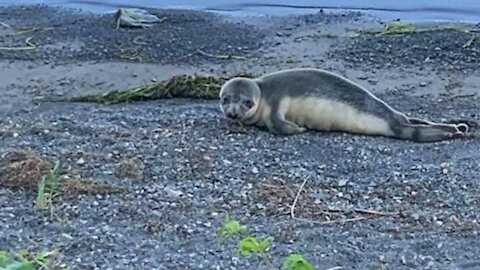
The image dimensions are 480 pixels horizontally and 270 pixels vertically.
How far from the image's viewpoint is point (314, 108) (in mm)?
6398

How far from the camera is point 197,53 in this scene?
8859 millimetres

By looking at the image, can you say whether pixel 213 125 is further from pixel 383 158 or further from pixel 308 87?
pixel 383 158

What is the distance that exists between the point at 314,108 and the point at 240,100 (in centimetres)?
38

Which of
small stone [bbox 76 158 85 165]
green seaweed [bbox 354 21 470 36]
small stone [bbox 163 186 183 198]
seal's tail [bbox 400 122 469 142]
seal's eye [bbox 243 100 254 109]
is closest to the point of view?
small stone [bbox 163 186 183 198]

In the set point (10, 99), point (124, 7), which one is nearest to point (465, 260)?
point (10, 99)

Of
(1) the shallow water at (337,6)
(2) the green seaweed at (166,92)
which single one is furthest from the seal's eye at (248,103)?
(1) the shallow water at (337,6)

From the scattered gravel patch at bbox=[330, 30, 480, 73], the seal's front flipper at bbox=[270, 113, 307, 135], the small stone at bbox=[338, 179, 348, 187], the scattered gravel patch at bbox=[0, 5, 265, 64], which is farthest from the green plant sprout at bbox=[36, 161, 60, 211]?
the scattered gravel patch at bbox=[330, 30, 480, 73]

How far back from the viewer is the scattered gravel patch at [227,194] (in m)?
Answer: 4.49

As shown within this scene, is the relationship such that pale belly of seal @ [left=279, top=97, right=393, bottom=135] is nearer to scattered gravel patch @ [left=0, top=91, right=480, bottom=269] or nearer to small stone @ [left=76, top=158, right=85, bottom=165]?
scattered gravel patch @ [left=0, top=91, right=480, bottom=269]

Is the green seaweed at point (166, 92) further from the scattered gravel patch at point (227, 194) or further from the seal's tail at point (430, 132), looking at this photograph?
the seal's tail at point (430, 132)

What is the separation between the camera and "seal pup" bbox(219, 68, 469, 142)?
20.8 ft

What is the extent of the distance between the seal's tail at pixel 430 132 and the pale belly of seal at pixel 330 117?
95 mm

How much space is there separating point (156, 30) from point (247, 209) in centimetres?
476

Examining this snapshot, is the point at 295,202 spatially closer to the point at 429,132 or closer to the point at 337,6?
the point at 429,132
